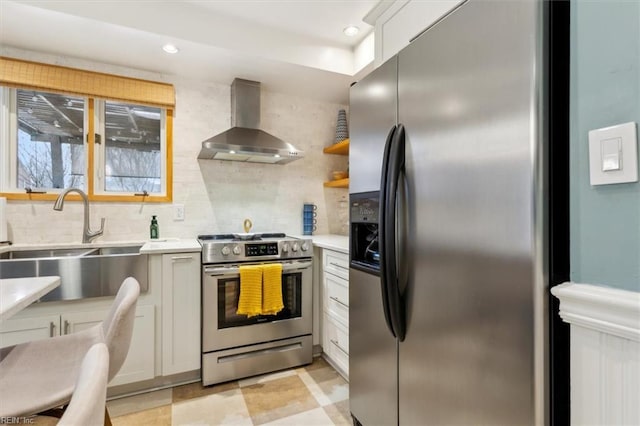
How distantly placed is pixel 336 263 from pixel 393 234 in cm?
105

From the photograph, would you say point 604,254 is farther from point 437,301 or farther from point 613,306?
point 437,301

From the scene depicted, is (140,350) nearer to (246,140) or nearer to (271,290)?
(271,290)

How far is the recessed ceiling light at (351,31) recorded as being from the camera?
232cm

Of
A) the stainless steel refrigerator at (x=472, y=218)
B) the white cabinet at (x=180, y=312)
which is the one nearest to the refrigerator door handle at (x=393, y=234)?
the stainless steel refrigerator at (x=472, y=218)

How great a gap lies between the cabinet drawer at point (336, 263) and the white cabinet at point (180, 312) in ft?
2.96

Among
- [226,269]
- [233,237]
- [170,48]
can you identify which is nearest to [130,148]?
[170,48]

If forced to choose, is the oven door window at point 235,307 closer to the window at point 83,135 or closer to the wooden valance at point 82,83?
the window at point 83,135

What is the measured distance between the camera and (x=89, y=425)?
0.44 m

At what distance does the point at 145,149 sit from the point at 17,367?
1991mm

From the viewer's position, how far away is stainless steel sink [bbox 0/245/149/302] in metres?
1.68

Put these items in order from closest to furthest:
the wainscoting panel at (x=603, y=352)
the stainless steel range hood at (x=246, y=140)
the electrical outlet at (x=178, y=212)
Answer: the wainscoting panel at (x=603, y=352) < the stainless steel range hood at (x=246, y=140) < the electrical outlet at (x=178, y=212)

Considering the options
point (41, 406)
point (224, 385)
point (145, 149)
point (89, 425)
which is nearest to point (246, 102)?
point (145, 149)

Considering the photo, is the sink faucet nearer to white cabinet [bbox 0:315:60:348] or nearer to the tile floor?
white cabinet [bbox 0:315:60:348]

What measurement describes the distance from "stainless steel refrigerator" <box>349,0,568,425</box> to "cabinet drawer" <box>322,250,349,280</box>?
610 mm
